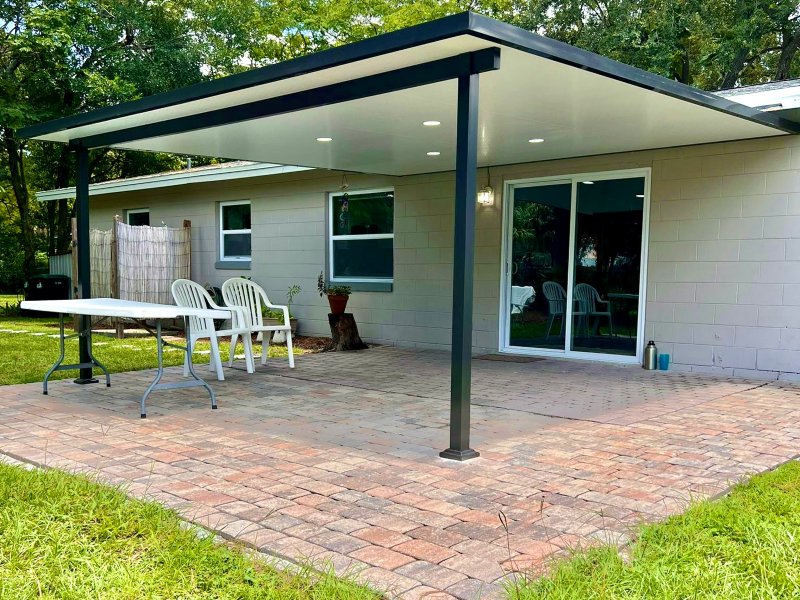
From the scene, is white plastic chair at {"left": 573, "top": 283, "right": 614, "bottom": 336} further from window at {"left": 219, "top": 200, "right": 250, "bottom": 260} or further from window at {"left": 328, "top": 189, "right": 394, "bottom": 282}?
window at {"left": 219, "top": 200, "right": 250, "bottom": 260}

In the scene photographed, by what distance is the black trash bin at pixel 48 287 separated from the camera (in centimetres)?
1377

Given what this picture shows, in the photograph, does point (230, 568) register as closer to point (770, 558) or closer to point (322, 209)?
point (770, 558)

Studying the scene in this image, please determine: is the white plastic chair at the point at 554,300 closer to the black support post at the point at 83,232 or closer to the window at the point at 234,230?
the black support post at the point at 83,232

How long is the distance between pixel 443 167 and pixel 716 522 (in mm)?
6381

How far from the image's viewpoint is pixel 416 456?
156 inches

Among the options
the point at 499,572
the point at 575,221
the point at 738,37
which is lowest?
the point at 499,572

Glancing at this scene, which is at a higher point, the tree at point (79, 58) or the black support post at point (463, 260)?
the tree at point (79, 58)

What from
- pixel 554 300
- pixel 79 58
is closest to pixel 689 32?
pixel 554 300

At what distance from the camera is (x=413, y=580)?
7.81ft

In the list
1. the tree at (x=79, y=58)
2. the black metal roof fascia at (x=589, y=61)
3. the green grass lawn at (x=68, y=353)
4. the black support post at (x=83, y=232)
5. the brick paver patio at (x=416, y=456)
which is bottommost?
the green grass lawn at (x=68, y=353)

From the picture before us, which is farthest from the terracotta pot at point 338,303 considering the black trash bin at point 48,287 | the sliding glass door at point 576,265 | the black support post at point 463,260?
the black trash bin at point 48,287

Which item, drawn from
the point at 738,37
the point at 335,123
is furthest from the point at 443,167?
the point at 738,37

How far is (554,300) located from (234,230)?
5768mm

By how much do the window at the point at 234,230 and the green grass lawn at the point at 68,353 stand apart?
1835 mm
